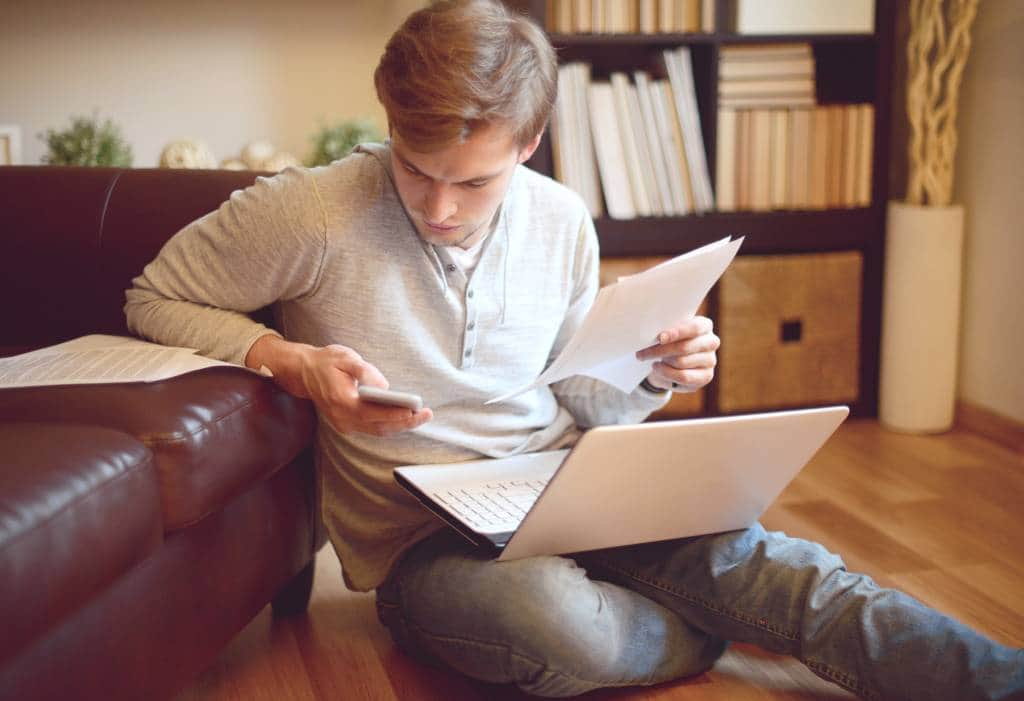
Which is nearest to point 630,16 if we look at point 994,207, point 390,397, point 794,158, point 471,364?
point 794,158

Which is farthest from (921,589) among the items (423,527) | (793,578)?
(423,527)

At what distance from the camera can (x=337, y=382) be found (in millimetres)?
1150

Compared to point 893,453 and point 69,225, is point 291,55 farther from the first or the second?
point 893,453

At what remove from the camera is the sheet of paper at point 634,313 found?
113 centimetres

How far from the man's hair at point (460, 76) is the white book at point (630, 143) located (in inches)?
43.5

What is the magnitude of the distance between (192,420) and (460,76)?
0.43 m

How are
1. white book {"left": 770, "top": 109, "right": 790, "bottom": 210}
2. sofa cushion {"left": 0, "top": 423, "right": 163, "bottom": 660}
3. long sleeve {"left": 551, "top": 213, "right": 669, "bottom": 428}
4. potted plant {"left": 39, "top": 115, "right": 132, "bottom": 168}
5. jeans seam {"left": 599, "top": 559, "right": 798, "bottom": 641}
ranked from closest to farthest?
sofa cushion {"left": 0, "top": 423, "right": 163, "bottom": 660}
jeans seam {"left": 599, "top": 559, "right": 798, "bottom": 641}
long sleeve {"left": 551, "top": 213, "right": 669, "bottom": 428}
potted plant {"left": 39, "top": 115, "right": 132, "bottom": 168}
white book {"left": 770, "top": 109, "right": 790, "bottom": 210}

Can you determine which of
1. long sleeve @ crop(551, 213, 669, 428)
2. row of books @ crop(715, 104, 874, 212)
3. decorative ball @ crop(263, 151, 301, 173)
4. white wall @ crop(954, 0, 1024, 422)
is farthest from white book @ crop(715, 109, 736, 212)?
long sleeve @ crop(551, 213, 669, 428)

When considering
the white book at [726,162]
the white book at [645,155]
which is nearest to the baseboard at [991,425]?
the white book at [726,162]

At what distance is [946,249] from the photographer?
2352 mm

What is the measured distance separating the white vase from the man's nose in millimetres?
1489

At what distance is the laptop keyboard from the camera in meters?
1.21

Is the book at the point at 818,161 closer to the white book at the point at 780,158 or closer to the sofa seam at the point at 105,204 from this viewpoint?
the white book at the point at 780,158

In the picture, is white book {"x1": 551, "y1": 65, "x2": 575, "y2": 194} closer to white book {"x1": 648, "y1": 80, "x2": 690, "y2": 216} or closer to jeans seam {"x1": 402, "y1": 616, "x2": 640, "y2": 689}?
white book {"x1": 648, "y1": 80, "x2": 690, "y2": 216}
